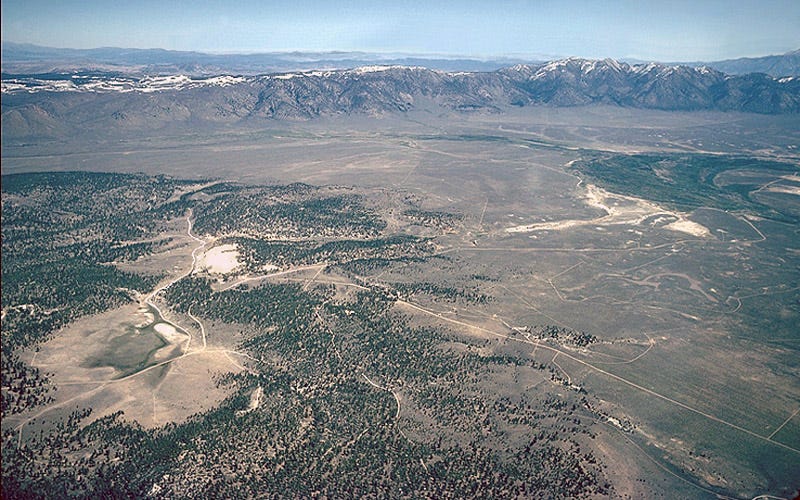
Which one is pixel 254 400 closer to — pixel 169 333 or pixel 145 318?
pixel 169 333

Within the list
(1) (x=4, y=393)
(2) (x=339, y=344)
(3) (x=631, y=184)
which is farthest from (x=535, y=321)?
(3) (x=631, y=184)

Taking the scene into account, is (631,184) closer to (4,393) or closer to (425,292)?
(425,292)

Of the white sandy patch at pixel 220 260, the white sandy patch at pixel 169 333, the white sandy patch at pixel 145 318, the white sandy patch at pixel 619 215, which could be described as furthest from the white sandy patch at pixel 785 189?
the white sandy patch at pixel 145 318

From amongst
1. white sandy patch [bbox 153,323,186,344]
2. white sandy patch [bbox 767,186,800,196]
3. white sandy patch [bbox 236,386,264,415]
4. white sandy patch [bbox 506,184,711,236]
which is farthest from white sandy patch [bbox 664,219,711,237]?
white sandy patch [bbox 153,323,186,344]

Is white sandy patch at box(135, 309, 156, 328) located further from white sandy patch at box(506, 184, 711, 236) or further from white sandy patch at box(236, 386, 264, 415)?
white sandy patch at box(506, 184, 711, 236)

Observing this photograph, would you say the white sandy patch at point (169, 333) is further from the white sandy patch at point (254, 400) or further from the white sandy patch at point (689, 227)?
the white sandy patch at point (689, 227)

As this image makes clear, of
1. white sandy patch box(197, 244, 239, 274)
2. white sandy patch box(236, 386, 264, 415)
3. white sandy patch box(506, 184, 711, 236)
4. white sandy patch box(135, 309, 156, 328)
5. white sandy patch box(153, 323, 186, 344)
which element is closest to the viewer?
white sandy patch box(236, 386, 264, 415)
